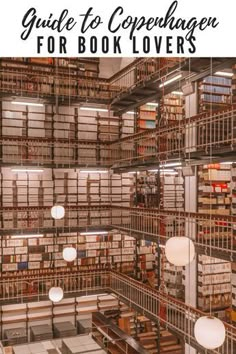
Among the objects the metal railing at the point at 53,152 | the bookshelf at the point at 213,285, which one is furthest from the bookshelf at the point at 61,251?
the bookshelf at the point at 213,285

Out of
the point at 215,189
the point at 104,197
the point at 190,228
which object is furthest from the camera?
the point at 104,197

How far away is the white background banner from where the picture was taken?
2.47 meters

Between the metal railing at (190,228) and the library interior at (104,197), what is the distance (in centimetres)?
5

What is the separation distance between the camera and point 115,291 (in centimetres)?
921

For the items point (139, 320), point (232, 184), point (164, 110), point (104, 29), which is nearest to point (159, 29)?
point (104, 29)

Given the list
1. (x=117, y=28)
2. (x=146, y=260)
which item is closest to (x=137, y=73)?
(x=146, y=260)

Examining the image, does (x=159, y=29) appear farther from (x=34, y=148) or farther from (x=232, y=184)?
(x=34, y=148)

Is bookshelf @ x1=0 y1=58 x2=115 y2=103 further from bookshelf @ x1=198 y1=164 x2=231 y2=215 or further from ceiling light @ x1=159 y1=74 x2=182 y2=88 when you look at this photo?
bookshelf @ x1=198 y1=164 x2=231 y2=215

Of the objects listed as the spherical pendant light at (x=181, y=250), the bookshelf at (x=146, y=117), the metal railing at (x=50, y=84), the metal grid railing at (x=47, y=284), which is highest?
the metal railing at (x=50, y=84)

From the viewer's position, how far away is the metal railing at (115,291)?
282 inches

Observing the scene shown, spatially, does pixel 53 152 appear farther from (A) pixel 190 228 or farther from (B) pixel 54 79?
(A) pixel 190 228

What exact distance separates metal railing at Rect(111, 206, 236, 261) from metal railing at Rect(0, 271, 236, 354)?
1.06m

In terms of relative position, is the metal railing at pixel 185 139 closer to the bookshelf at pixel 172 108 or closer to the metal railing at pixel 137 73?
the bookshelf at pixel 172 108

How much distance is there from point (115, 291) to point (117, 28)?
25.0 feet
